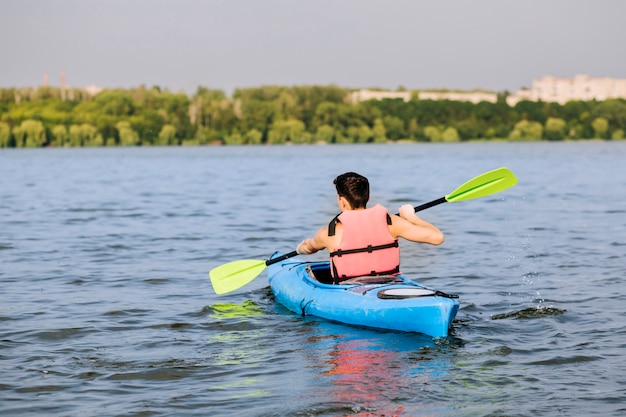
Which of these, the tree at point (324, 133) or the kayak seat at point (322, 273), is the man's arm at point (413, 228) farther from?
the tree at point (324, 133)

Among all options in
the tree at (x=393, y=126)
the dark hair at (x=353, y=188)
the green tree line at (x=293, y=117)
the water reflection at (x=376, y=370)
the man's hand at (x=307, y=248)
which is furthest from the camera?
the tree at (x=393, y=126)

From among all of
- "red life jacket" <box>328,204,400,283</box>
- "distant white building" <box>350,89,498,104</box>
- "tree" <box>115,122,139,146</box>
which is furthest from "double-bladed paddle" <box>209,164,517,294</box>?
"distant white building" <box>350,89,498,104</box>

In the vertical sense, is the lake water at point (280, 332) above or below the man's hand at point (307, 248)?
below

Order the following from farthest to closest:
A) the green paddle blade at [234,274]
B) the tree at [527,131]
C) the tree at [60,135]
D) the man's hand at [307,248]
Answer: the tree at [527,131] → the tree at [60,135] → the green paddle blade at [234,274] → the man's hand at [307,248]

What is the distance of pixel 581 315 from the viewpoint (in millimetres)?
7594

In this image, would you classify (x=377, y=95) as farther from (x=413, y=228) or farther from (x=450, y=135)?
(x=413, y=228)

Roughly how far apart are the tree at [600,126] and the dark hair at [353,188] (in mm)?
97822

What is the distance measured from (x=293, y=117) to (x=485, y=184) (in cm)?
9850

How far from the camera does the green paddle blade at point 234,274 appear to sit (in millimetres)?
8977

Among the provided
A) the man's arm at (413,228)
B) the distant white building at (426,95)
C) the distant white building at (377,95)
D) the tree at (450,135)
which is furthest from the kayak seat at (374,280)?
the distant white building at (377,95)

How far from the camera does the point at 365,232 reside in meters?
6.88

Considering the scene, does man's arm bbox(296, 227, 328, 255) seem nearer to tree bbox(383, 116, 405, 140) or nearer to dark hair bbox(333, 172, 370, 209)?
dark hair bbox(333, 172, 370, 209)

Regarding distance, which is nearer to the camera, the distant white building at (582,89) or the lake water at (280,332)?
the lake water at (280,332)

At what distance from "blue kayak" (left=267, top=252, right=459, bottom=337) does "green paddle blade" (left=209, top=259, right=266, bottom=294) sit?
3.41 feet
